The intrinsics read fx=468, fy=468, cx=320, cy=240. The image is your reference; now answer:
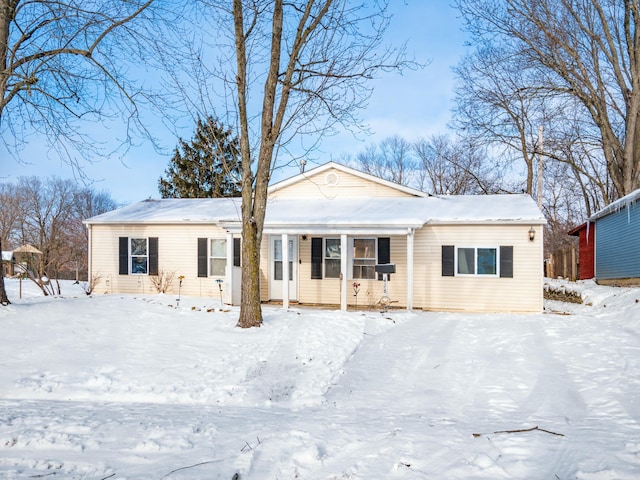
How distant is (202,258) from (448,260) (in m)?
7.21

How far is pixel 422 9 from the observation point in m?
10.4

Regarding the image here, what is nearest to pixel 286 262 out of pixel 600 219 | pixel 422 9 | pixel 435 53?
pixel 435 53

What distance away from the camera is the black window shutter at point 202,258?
1416 cm

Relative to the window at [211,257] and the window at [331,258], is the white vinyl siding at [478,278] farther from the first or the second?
the window at [211,257]

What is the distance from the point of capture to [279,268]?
14.0m

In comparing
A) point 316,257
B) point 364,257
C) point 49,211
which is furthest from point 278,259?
point 49,211

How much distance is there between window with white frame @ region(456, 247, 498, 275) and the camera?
12.5 metres

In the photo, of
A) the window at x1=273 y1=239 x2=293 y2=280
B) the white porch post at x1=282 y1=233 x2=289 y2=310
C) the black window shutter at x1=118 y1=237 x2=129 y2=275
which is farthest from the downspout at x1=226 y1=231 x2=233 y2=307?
the black window shutter at x1=118 y1=237 x2=129 y2=275

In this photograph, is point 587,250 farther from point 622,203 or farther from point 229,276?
point 229,276

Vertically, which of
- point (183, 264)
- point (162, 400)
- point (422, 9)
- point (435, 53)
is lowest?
point (162, 400)

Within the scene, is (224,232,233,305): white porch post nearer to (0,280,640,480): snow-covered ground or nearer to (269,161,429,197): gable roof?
(0,280,640,480): snow-covered ground

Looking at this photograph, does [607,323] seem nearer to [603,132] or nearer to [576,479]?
[576,479]

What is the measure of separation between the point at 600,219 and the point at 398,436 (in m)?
19.9

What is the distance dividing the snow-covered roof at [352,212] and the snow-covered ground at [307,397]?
11.1ft
